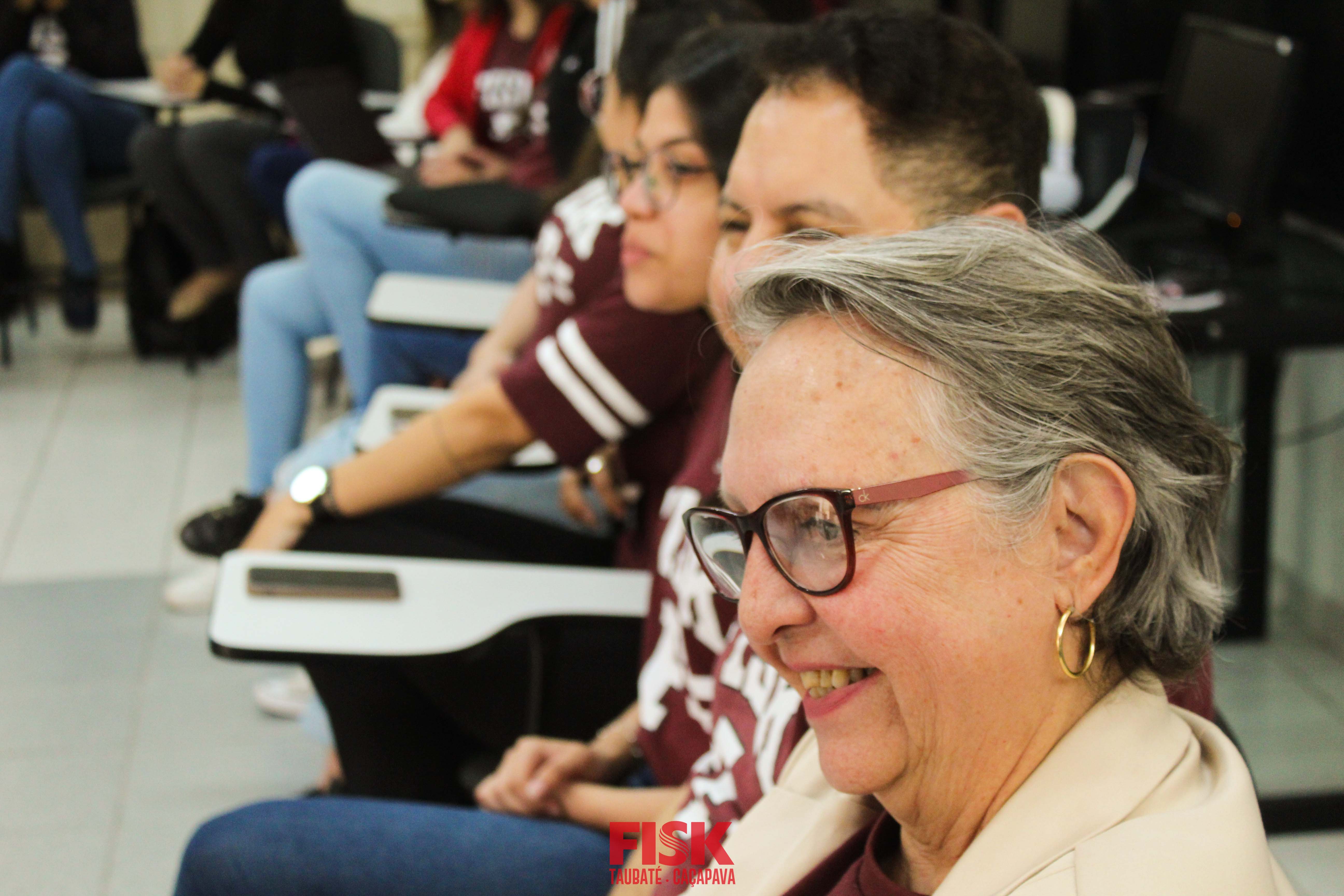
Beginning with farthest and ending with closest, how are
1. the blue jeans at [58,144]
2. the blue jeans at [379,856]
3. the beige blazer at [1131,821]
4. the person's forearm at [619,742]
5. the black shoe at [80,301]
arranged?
the black shoe at [80,301]
the blue jeans at [58,144]
the person's forearm at [619,742]
the blue jeans at [379,856]
the beige blazer at [1131,821]

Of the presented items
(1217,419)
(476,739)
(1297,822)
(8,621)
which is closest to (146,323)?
(8,621)

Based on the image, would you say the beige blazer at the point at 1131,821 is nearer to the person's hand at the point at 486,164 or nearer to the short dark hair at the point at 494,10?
the person's hand at the point at 486,164

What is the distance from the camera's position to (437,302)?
93.4 inches

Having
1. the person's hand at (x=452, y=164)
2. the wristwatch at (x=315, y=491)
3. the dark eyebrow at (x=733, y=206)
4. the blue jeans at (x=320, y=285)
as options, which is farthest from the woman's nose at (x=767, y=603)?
the person's hand at (x=452, y=164)

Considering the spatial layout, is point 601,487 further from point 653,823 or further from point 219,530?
point 653,823

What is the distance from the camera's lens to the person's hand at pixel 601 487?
1.81m

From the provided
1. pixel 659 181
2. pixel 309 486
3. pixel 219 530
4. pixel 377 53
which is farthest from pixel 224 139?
pixel 659 181

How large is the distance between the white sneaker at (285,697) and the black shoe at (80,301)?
2.83m

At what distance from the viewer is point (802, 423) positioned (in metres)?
0.75

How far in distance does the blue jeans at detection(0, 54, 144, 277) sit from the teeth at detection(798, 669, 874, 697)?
4411 mm

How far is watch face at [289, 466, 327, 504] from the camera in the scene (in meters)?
1.80

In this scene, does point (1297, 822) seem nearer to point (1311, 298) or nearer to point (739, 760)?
point (1311, 298)

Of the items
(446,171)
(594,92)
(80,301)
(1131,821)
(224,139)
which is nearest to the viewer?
(1131,821)

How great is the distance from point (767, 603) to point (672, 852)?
17.0 inches
